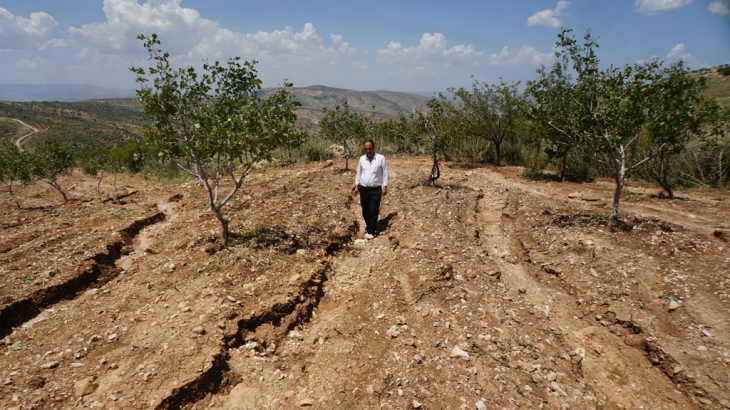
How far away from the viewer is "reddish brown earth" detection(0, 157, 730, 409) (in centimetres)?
365

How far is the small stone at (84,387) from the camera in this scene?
11.4ft

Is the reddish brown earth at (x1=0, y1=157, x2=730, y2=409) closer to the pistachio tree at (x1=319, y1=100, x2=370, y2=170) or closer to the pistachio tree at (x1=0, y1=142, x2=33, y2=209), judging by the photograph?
the pistachio tree at (x1=0, y1=142, x2=33, y2=209)

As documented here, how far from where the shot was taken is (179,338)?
13.8 ft

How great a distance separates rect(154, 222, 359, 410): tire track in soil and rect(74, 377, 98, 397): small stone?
2.70ft

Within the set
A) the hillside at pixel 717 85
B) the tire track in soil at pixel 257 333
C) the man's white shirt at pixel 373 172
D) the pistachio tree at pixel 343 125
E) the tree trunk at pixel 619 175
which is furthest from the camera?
the hillside at pixel 717 85

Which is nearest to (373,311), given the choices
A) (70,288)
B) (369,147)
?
(369,147)

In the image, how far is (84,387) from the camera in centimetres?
353

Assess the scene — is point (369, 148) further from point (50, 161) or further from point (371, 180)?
point (50, 161)

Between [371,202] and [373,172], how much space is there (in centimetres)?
71

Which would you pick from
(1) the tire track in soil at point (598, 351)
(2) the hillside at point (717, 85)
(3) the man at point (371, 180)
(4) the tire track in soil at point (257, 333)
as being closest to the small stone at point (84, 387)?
(4) the tire track in soil at point (257, 333)

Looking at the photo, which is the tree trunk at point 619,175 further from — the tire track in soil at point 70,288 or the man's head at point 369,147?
the tire track in soil at point 70,288

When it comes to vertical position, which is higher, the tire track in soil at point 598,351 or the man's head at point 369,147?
the man's head at point 369,147

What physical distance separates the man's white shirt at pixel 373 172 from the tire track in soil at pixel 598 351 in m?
2.97

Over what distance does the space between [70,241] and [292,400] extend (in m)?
6.74
